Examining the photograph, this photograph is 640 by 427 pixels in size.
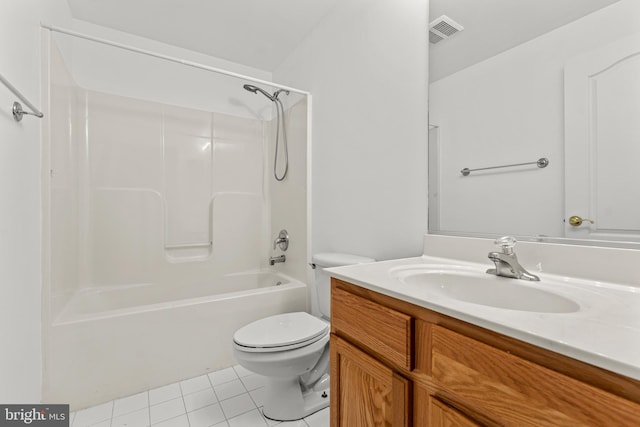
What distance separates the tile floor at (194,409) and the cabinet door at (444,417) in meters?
0.86

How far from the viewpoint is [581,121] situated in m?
0.81

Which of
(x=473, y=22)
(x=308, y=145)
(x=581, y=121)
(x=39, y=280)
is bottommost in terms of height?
(x=39, y=280)

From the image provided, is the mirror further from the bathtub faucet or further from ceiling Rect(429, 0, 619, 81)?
the bathtub faucet

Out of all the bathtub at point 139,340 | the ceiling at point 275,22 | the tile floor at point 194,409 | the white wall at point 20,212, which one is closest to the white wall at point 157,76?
the ceiling at point 275,22

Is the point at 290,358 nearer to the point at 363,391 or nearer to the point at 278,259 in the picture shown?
the point at 363,391

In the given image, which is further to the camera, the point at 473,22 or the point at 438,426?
the point at 473,22

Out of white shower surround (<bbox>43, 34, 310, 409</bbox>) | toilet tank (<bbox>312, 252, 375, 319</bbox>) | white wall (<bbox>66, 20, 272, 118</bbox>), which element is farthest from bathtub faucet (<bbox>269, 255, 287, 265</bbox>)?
white wall (<bbox>66, 20, 272, 118</bbox>)

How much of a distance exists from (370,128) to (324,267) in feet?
2.56

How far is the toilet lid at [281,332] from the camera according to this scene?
120cm

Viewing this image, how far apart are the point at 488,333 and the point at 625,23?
3.00 ft

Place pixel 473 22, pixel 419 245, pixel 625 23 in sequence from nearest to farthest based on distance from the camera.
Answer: pixel 625 23, pixel 473 22, pixel 419 245

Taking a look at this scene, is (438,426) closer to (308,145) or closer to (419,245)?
(419,245)

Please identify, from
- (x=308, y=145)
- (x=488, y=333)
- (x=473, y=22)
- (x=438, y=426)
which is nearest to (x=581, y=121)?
(x=473, y=22)

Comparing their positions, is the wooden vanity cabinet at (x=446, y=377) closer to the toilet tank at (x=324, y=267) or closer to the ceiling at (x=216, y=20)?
the toilet tank at (x=324, y=267)
